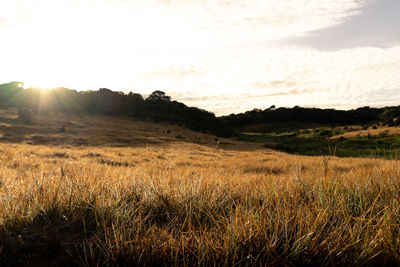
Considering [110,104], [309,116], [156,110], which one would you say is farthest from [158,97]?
[309,116]

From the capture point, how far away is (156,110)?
85.5 meters

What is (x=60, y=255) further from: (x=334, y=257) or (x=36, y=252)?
(x=334, y=257)

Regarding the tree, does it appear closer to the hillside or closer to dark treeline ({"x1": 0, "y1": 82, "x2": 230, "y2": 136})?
dark treeline ({"x1": 0, "y1": 82, "x2": 230, "y2": 136})

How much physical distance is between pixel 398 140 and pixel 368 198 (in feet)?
146

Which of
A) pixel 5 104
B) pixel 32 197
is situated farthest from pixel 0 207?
pixel 5 104

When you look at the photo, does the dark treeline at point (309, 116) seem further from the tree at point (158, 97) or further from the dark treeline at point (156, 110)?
the tree at point (158, 97)

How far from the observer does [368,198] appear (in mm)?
2729

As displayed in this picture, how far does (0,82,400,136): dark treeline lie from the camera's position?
65.2 meters

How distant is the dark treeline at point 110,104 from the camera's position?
64438mm

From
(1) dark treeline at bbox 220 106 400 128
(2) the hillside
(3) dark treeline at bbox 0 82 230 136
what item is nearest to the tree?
(3) dark treeline at bbox 0 82 230 136

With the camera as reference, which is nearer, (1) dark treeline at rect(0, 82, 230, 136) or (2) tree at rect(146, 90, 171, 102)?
(1) dark treeline at rect(0, 82, 230, 136)

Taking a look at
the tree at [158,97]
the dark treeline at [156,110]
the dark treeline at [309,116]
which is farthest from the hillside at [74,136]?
the dark treeline at [309,116]

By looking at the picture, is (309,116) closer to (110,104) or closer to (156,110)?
(156,110)

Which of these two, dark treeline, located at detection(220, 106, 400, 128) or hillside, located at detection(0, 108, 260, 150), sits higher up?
dark treeline, located at detection(220, 106, 400, 128)
